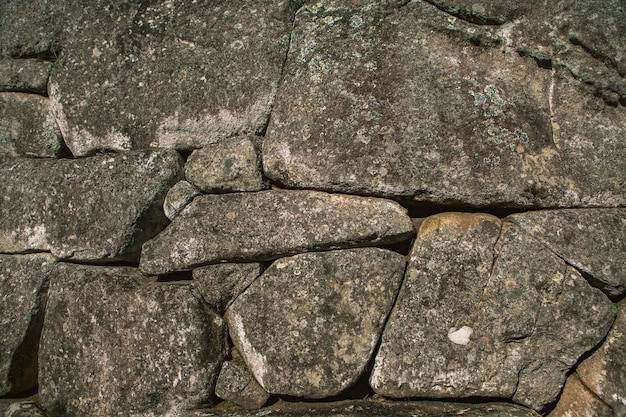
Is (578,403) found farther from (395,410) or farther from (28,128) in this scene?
(28,128)

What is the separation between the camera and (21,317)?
2770 mm

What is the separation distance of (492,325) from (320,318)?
0.71 metres

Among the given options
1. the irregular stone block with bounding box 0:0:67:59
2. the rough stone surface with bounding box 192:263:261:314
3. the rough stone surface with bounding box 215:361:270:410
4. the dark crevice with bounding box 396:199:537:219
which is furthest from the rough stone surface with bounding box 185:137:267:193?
the irregular stone block with bounding box 0:0:67:59

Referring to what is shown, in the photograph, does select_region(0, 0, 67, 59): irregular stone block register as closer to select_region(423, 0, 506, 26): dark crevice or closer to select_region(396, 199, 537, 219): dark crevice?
select_region(423, 0, 506, 26): dark crevice

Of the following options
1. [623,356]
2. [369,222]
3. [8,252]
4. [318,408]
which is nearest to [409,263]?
[369,222]

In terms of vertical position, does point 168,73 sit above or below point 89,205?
above

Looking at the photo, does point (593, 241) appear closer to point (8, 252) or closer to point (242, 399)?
point (242, 399)

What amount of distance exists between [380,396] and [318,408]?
27 cm

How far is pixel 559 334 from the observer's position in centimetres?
226

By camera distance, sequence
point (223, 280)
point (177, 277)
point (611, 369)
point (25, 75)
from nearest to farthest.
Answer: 1. point (611, 369)
2. point (223, 280)
3. point (177, 277)
4. point (25, 75)

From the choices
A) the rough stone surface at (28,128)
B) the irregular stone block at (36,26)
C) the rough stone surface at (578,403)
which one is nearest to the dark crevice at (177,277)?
the rough stone surface at (28,128)

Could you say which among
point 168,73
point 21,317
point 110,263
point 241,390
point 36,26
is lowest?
point 241,390

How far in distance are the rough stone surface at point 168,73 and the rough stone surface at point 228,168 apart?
8cm

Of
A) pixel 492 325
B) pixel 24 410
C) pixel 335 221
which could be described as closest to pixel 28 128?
pixel 24 410
